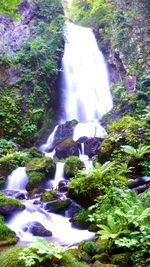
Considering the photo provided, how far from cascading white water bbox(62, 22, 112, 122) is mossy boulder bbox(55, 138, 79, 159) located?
14.6ft

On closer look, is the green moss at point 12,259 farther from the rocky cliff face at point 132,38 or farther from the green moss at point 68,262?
the rocky cliff face at point 132,38

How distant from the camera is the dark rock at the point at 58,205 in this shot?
8383 mm

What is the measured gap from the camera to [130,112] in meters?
16.8

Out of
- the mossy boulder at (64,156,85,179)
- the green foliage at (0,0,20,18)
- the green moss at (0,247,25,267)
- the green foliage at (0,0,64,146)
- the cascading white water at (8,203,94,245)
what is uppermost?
the green foliage at (0,0,64,146)

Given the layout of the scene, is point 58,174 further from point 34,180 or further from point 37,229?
point 37,229

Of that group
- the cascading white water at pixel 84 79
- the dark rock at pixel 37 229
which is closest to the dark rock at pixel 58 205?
the dark rock at pixel 37 229

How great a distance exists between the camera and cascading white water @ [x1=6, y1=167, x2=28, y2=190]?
1155cm

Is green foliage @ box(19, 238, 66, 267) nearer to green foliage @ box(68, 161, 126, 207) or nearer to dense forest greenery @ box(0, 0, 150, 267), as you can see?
dense forest greenery @ box(0, 0, 150, 267)

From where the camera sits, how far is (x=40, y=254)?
4.41m

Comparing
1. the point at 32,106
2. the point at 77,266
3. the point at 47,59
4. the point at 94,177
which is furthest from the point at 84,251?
the point at 47,59

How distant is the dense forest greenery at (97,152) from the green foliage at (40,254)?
1cm

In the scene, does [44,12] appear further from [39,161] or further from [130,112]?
[39,161]

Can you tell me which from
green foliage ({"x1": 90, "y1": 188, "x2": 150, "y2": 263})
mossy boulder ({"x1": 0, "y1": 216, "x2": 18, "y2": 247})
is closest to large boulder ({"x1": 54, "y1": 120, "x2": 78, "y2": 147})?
mossy boulder ({"x1": 0, "y1": 216, "x2": 18, "y2": 247})

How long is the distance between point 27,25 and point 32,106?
6.52 meters
